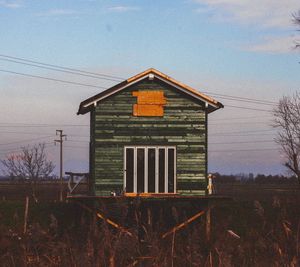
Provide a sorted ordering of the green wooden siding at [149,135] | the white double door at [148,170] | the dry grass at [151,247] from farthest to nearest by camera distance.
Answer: the green wooden siding at [149,135]
the white double door at [148,170]
the dry grass at [151,247]

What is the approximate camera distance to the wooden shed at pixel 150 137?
75.8ft

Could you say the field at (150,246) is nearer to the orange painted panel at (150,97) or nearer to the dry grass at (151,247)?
the dry grass at (151,247)

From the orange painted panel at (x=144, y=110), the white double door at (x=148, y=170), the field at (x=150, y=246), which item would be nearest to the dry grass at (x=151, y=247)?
the field at (x=150, y=246)

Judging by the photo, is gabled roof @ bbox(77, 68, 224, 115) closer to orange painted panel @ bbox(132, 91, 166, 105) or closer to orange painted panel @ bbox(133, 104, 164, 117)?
orange painted panel @ bbox(132, 91, 166, 105)

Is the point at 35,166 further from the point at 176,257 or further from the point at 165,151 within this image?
the point at 176,257

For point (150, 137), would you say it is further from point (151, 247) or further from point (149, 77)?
point (151, 247)

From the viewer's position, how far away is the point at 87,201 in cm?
2323

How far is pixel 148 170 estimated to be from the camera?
2308cm

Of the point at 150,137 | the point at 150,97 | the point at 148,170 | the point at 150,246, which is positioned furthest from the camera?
the point at 150,97

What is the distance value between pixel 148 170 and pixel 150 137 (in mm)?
1236

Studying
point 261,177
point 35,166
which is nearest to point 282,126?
point 35,166

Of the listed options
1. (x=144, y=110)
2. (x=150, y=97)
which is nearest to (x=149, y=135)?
(x=144, y=110)

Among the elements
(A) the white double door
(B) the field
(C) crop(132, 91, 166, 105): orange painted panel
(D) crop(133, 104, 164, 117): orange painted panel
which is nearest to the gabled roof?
(C) crop(132, 91, 166, 105): orange painted panel

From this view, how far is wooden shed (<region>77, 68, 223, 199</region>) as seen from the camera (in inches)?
910
